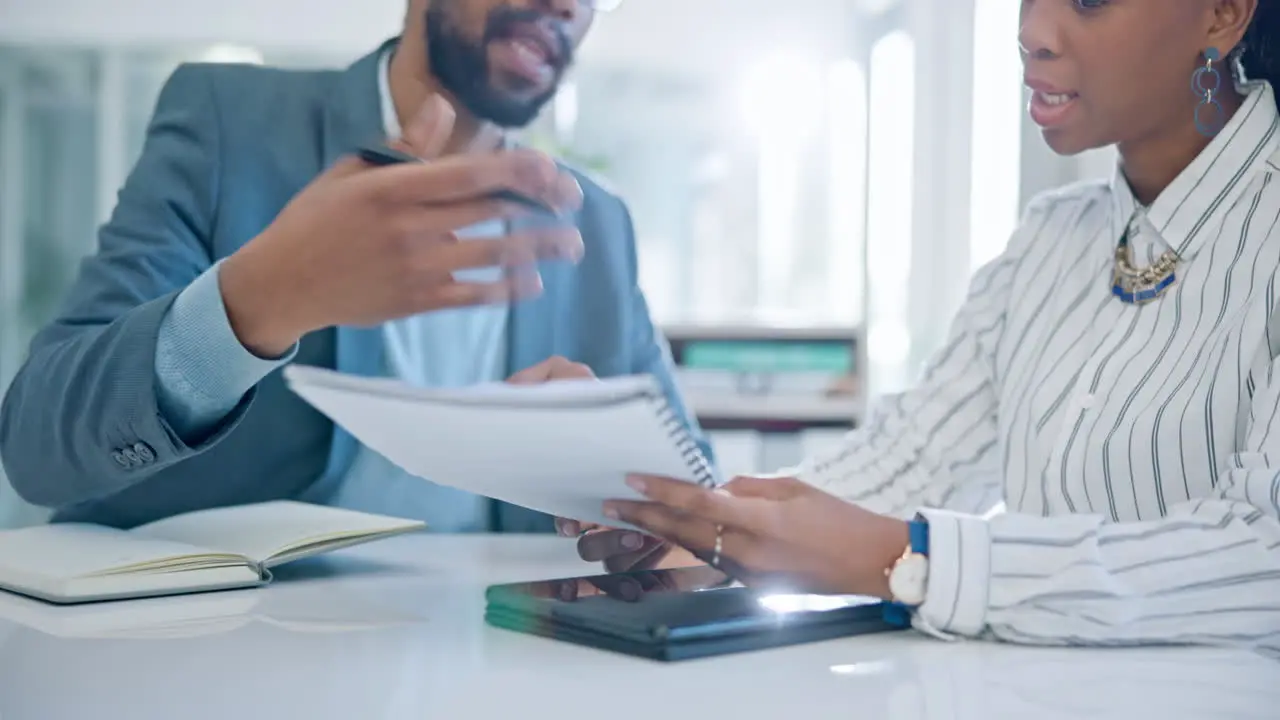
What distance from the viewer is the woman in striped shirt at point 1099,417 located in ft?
2.89

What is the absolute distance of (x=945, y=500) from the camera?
146cm

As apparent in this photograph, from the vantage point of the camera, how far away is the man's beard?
180 centimetres

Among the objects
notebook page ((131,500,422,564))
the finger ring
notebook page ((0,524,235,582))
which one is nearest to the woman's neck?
the finger ring

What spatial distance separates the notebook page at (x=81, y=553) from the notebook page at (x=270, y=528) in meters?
0.03

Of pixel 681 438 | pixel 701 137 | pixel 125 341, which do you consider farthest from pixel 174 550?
pixel 701 137

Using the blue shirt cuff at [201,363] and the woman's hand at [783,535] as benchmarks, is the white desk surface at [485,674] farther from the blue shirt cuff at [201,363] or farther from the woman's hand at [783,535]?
the blue shirt cuff at [201,363]

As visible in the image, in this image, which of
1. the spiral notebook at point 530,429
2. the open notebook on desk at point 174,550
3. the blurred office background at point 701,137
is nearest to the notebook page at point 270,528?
the open notebook on desk at point 174,550

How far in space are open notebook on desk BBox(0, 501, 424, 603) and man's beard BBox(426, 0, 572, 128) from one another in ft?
2.53

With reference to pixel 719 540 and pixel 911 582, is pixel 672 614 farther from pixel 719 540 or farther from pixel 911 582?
pixel 911 582

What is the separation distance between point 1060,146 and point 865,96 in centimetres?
228

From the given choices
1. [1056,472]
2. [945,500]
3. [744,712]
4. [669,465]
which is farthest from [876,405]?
[744,712]

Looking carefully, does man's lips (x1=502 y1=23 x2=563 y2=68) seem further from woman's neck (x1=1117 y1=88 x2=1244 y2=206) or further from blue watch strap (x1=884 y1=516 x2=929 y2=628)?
blue watch strap (x1=884 y1=516 x2=929 y2=628)

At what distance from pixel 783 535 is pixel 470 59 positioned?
3.73 ft

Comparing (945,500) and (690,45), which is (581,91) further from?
(945,500)
